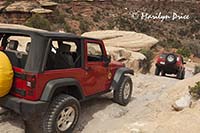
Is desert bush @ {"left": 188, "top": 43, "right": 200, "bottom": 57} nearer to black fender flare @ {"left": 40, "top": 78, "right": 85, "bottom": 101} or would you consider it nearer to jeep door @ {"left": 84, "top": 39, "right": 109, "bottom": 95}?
jeep door @ {"left": 84, "top": 39, "right": 109, "bottom": 95}

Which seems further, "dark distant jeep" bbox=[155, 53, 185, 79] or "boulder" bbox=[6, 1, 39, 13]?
"boulder" bbox=[6, 1, 39, 13]

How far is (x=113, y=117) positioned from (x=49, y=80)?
7.10ft

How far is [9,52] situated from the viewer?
4.78 m

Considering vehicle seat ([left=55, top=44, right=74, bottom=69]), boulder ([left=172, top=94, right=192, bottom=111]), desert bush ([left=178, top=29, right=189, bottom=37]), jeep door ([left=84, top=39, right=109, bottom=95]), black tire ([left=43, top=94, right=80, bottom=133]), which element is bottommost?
desert bush ([left=178, top=29, right=189, bottom=37])

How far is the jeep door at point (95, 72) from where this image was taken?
5.43m

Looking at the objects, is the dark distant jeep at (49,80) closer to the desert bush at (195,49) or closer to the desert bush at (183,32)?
the desert bush at (195,49)

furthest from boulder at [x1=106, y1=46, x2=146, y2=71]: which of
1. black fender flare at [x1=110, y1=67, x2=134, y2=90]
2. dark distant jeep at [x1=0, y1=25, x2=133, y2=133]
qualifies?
dark distant jeep at [x1=0, y1=25, x2=133, y2=133]

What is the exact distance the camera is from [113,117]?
6.10m

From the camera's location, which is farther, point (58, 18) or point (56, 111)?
point (58, 18)

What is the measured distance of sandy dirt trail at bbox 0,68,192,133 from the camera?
502cm

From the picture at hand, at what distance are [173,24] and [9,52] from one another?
39.3 meters

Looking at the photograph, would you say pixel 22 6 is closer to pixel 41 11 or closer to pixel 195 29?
pixel 41 11

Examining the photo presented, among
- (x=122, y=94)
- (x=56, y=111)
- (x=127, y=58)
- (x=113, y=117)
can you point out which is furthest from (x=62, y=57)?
(x=127, y=58)

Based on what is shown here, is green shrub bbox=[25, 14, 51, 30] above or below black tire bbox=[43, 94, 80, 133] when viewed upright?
above
